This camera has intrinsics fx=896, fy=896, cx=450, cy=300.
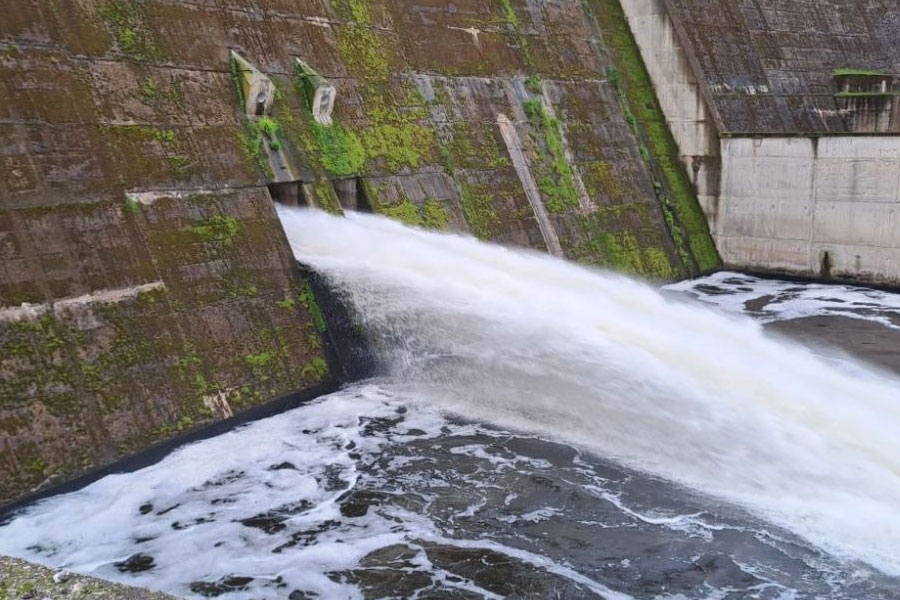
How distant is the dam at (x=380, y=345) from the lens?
7.18m

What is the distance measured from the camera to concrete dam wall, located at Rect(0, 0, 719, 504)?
27.9 ft

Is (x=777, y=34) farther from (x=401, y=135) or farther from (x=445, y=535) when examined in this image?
(x=445, y=535)

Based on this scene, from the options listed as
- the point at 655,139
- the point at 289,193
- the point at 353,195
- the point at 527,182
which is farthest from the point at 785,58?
the point at 289,193

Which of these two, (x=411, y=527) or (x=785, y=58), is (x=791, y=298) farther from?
(x=411, y=527)

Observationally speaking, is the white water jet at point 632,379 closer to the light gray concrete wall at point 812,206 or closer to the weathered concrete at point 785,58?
the light gray concrete wall at point 812,206

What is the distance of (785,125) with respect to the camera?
62.1ft

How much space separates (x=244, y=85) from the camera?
11602 millimetres

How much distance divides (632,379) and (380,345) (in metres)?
3.09

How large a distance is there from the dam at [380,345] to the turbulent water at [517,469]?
34 millimetres

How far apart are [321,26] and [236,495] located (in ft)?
26.7

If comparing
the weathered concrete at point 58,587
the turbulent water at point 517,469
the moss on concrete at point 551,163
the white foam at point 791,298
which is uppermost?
the moss on concrete at point 551,163

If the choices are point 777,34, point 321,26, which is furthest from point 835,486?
point 777,34

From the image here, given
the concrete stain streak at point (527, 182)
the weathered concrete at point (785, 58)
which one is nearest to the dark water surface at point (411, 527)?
the concrete stain streak at point (527, 182)

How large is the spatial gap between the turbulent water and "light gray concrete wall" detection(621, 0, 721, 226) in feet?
22.4
